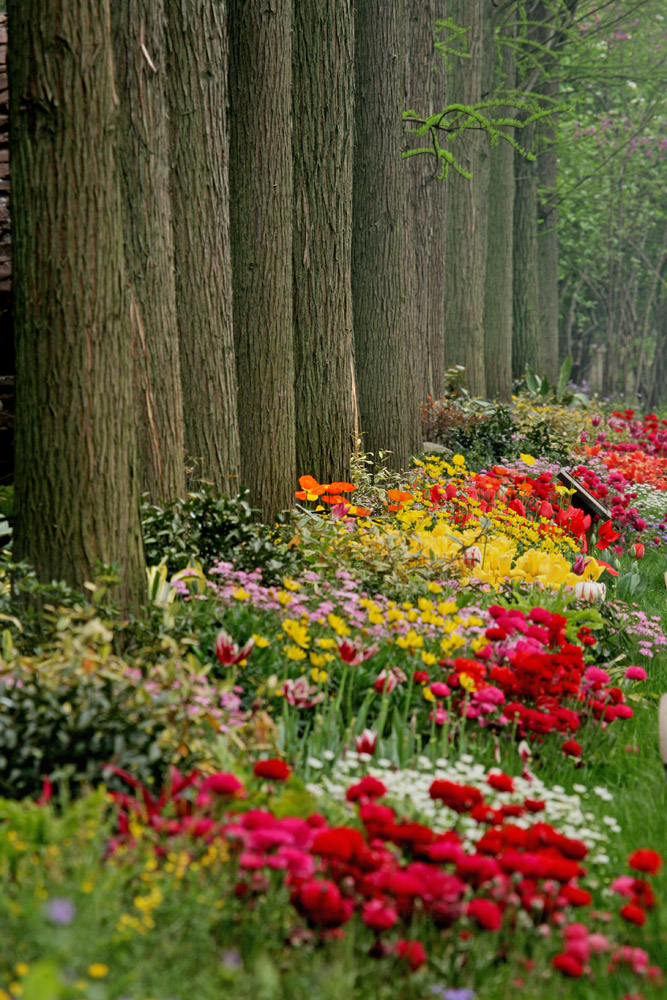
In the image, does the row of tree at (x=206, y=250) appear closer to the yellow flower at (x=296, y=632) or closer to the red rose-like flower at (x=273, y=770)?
the yellow flower at (x=296, y=632)

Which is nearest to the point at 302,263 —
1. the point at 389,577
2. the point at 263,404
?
the point at 263,404

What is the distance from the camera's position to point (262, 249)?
5855mm

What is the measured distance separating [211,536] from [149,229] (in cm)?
162

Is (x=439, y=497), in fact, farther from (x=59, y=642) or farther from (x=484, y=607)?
(x=59, y=642)

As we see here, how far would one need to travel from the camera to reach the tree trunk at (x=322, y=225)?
6.29 m

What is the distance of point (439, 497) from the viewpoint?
23.2 feet

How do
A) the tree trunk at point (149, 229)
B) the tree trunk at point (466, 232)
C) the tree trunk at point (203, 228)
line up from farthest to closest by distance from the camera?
the tree trunk at point (466, 232)
the tree trunk at point (203, 228)
the tree trunk at point (149, 229)

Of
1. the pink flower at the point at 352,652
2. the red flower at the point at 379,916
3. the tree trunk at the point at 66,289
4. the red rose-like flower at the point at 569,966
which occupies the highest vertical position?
the tree trunk at the point at 66,289

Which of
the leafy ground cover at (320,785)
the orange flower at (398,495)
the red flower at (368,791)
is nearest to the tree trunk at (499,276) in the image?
the orange flower at (398,495)

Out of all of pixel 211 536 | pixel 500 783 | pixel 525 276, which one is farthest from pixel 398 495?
pixel 525 276

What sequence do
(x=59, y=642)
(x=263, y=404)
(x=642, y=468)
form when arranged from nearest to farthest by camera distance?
(x=59, y=642), (x=263, y=404), (x=642, y=468)

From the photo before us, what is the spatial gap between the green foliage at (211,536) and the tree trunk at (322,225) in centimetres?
158

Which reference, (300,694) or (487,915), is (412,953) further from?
(300,694)

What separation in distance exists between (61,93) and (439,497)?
4.33 m
